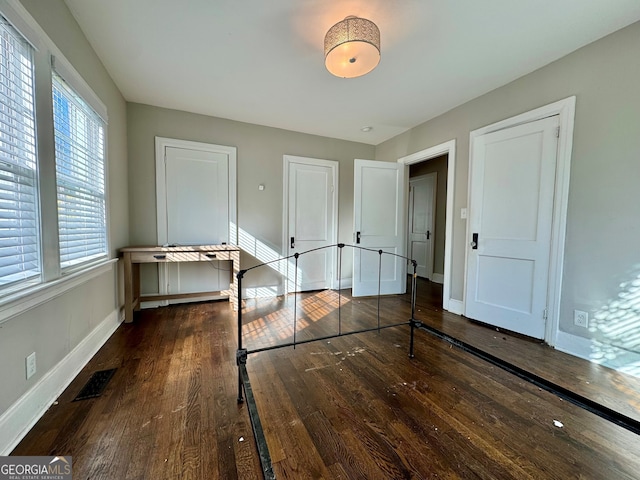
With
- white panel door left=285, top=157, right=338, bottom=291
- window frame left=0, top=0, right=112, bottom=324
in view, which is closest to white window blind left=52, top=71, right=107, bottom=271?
window frame left=0, top=0, right=112, bottom=324

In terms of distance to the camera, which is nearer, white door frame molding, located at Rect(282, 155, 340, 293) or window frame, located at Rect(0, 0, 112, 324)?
window frame, located at Rect(0, 0, 112, 324)

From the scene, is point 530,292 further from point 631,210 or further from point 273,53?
point 273,53

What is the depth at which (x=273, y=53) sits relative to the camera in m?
2.19

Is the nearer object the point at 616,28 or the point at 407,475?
the point at 407,475

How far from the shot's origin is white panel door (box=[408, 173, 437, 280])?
5113 mm

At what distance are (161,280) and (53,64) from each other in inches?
94.2

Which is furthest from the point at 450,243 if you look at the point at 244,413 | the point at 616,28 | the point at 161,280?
the point at 161,280

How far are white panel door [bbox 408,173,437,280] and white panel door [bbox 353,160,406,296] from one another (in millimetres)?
1389

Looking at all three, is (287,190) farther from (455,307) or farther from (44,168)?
(455,307)

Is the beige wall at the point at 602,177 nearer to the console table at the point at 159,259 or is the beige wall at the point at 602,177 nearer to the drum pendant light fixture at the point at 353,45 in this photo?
the drum pendant light fixture at the point at 353,45

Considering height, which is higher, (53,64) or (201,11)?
(201,11)

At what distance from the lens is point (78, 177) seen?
1981mm

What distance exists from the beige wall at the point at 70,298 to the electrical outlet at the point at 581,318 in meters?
3.78

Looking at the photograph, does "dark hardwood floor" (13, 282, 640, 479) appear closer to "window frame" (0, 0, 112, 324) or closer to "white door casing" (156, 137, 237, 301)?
"window frame" (0, 0, 112, 324)
